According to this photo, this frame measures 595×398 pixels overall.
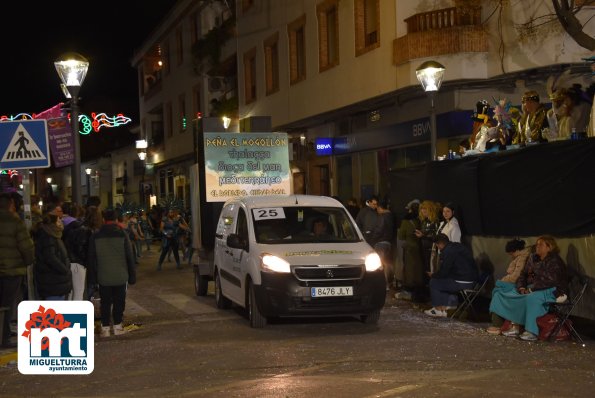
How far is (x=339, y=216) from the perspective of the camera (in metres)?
13.4

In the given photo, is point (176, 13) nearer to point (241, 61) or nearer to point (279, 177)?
point (241, 61)

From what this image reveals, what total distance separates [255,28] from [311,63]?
601cm

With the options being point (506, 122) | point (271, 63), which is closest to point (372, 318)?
point (506, 122)

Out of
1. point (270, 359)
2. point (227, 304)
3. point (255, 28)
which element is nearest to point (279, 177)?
point (227, 304)

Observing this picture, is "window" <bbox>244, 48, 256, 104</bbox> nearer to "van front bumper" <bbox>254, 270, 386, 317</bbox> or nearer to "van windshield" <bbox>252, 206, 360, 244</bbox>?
"van windshield" <bbox>252, 206, 360, 244</bbox>

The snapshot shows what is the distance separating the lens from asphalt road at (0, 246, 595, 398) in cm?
830

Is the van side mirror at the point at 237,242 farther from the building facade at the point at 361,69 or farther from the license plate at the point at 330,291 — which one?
the building facade at the point at 361,69

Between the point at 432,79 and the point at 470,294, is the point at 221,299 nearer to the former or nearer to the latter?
the point at 470,294

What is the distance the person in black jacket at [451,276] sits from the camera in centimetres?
1282

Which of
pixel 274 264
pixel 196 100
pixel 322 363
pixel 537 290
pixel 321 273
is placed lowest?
pixel 322 363

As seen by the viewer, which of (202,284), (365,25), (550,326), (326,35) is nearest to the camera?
(550,326)

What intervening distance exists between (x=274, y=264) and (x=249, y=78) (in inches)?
957

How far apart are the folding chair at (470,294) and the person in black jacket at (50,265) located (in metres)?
5.41

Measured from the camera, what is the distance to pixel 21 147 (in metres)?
11.7
